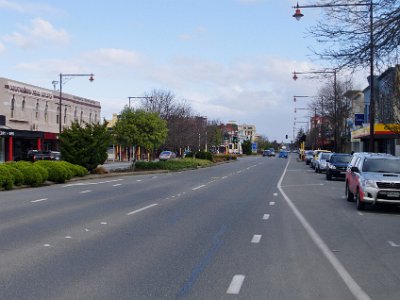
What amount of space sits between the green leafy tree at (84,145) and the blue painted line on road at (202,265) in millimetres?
25327

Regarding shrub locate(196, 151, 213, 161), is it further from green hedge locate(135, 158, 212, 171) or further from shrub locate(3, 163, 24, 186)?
shrub locate(3, 163, 24, 186)

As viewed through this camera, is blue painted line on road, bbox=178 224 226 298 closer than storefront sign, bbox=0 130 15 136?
Yes

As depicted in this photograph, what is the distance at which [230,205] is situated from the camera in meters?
19.0

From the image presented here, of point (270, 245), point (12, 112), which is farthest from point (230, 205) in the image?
point (12, 112)

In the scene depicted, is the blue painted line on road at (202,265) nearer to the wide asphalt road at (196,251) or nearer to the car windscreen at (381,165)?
the wide asphalt road at (196,251)

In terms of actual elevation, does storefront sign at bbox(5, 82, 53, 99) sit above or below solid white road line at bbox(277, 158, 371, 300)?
above

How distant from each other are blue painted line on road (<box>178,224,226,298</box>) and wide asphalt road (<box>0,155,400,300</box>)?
0.05ft

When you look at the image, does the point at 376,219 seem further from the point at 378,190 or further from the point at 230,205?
the point at 230,205

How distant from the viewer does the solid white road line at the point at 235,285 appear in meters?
7.19

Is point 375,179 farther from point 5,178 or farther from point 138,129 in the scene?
point 138,129

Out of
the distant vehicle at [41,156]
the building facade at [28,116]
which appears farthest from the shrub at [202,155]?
the distant vehicle at [41,156]

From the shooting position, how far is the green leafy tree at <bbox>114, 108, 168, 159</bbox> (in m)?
44.5

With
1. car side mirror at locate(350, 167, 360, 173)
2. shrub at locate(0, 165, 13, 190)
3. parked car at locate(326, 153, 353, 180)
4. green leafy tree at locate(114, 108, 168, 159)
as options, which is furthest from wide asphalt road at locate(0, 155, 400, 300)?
green leafy tree at locate(114, 108, 168, 159)

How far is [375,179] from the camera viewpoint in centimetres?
1714
